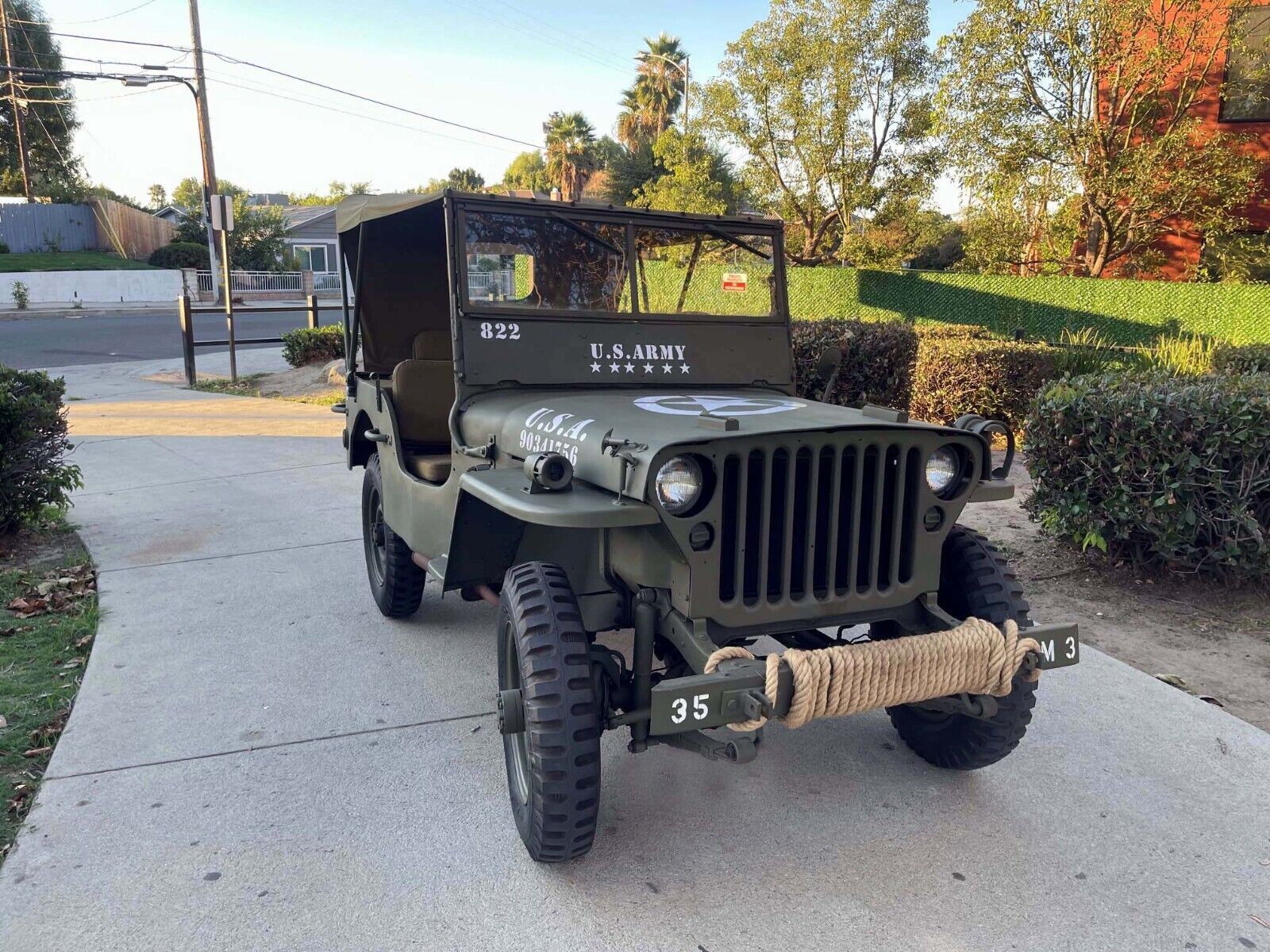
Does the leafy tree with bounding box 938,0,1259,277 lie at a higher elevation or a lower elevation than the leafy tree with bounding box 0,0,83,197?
lower

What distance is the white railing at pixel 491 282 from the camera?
387 centimetres

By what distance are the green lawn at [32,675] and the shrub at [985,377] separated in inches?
267

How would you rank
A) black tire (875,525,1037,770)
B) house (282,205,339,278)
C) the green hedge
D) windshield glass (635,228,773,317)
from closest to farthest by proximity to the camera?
black tire (875,525,1037,770), windshield glass (635,228,773,317), the green hedge, house (282,205,339,278)

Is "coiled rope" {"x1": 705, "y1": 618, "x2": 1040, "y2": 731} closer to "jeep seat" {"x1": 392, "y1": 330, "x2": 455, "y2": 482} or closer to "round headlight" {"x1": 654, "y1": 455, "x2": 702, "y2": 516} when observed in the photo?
"round headlight" {"x1": 654, "y1": 455, "x2": 702, "y2": 516}

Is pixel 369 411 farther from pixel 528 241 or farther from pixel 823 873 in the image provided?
pixel 823 873

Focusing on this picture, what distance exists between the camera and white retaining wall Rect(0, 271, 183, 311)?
3175 centimetres

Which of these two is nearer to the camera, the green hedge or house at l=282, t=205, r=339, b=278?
the green hedge

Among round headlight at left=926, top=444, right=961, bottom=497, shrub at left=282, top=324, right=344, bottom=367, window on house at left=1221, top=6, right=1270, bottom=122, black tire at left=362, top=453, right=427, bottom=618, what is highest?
window on house at left=1221, top=6, right=1270, bottom=122

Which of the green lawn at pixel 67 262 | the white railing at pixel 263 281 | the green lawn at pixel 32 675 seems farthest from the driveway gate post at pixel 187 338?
the green lawn at pixel 67 262

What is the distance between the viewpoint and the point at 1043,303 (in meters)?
14.9

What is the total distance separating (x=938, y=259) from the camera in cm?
2412

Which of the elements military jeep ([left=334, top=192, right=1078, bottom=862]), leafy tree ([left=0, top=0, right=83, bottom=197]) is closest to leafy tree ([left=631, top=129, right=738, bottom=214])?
military jeep ([left=334, top=192, right=1078, bottom=862])

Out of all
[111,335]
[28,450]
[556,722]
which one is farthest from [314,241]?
[556,722]

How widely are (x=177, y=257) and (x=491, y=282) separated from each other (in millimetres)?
39898
